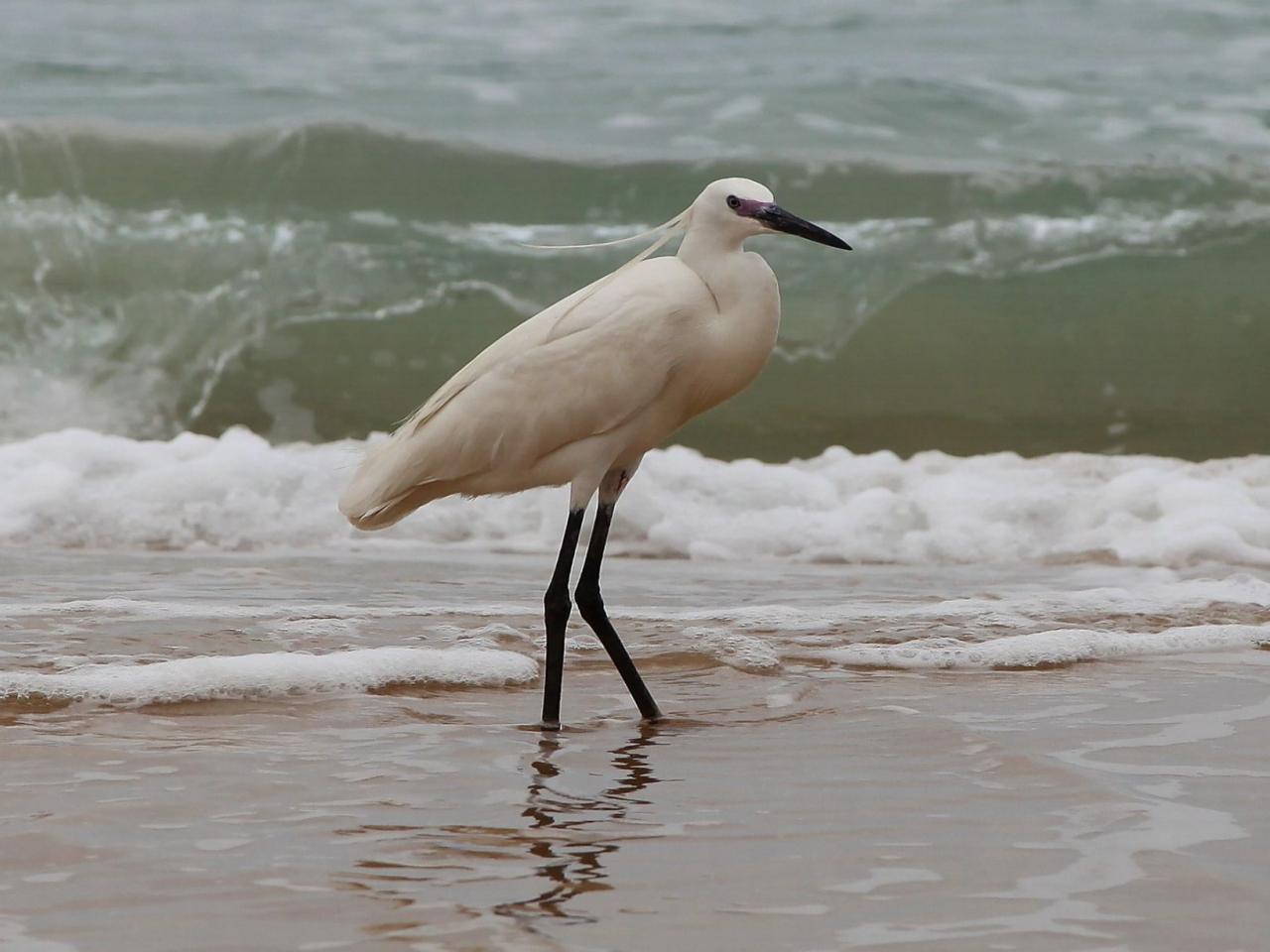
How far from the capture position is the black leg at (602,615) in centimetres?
371

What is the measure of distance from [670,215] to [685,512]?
412 cm

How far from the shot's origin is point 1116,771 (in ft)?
10.1

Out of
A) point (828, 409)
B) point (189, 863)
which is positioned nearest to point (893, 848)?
point (189, 863)

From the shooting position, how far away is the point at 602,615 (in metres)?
3.90

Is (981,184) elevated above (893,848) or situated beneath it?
elevated above

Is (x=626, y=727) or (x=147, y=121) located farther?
(x=147, y=121)

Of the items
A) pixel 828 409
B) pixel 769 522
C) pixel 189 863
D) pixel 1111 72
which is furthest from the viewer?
pixel 1111 72

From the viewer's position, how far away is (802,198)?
1086 centimetres

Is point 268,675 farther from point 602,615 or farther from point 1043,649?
point 1043,649

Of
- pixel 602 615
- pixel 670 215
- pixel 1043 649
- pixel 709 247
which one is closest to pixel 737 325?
pixel 709 247

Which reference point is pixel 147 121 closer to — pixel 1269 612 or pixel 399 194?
pixel 399 194

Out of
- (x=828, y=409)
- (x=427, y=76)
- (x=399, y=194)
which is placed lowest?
(x=828, y=409)

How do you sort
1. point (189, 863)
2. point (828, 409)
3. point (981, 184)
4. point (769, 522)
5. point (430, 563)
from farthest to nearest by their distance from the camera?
point (981, 184)
point (828, 409)
point (769, 522)
point (430, 563)
point (189, 863)

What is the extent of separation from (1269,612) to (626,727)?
2253mm
